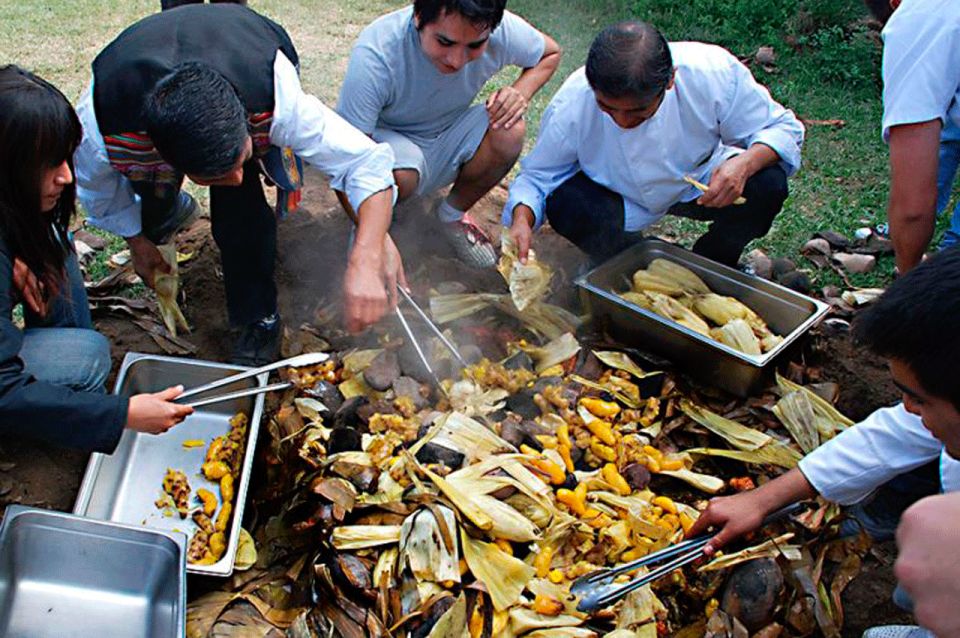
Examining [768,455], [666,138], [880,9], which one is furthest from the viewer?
[880,9]

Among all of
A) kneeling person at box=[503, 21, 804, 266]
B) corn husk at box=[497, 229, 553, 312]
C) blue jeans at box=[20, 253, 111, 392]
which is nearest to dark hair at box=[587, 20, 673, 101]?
kneeling person at box=[503, 21, 804, 266]

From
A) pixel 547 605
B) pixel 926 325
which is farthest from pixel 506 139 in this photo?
pixel 926 325

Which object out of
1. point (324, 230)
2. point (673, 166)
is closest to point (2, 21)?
point (324, 230)

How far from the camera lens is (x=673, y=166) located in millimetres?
4199

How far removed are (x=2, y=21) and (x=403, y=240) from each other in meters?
5.79

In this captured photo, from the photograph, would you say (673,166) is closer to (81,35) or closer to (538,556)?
(538,556)

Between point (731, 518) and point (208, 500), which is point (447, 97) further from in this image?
point (731, 518)

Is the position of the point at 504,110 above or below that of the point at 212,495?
above

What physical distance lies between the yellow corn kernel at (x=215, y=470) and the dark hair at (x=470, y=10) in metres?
2.29

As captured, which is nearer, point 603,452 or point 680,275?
point 603,452

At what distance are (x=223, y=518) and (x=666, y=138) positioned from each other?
276 centimetres

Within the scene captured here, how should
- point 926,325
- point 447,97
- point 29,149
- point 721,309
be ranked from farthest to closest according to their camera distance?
point 447,97 → point 721,309 → point 29,149 → point 926,325

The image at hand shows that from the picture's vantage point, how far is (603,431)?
136 inches

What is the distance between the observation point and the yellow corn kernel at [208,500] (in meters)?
3.22
